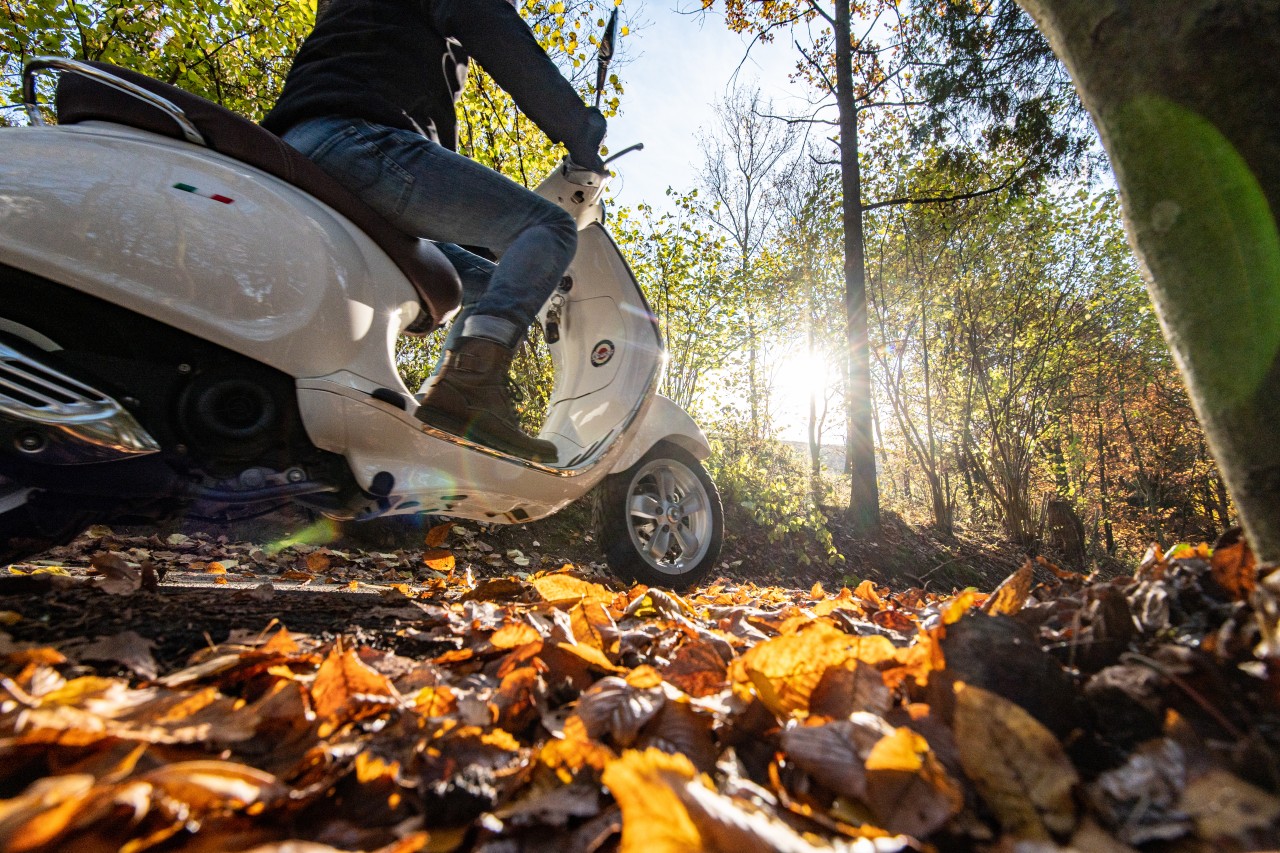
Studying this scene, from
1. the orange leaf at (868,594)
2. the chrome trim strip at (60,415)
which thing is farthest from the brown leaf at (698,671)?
the chrome trim strip at (60,415)

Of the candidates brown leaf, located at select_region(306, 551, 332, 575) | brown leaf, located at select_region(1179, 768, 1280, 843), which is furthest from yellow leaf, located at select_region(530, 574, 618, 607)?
brown leaf, located at select_region(306, 551, 332, 575)

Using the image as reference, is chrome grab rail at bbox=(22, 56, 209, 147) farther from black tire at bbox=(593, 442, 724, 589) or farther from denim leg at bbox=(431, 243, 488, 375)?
black tire at bbox=(593, 442, 724, 589)

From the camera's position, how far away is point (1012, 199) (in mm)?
8641

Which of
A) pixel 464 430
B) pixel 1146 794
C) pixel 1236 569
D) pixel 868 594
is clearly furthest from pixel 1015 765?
pixel 464 430

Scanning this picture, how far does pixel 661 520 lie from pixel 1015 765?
2.39 m

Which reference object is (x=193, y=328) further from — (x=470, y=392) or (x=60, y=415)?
(x=470, y=392)

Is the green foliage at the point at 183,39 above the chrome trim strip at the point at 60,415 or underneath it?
above

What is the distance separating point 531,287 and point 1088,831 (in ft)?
6.34

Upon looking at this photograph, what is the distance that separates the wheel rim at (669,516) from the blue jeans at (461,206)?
113 centimetres

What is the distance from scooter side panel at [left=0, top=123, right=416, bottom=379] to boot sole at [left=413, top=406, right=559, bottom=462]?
0.91ft

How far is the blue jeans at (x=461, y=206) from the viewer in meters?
1.88

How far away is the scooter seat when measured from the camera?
1563mm

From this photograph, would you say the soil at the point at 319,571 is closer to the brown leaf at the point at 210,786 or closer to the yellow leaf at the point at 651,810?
the brown leaf at the point at 210,786

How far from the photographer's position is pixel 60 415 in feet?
4.32
